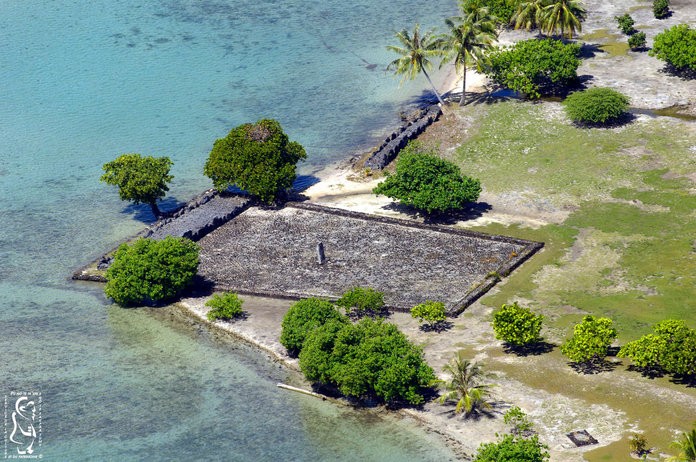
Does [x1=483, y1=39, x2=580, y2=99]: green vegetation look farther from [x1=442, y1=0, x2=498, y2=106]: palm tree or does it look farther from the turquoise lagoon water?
the turquoise lagoon water

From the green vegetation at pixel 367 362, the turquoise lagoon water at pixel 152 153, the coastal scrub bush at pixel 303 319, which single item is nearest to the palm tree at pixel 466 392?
the green vegetation at pixel 367 362

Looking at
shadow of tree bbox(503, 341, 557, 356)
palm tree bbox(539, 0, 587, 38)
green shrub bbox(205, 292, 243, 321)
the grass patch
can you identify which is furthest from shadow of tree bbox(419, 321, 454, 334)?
palm tree bbox(539, 0, 587, 38)

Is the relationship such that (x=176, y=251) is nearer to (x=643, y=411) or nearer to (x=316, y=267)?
(x=316, y=267)

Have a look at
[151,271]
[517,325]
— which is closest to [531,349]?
[517,325]

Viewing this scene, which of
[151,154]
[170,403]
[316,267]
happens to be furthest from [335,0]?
[170,403]

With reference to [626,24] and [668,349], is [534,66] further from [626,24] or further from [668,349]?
[668,349]
